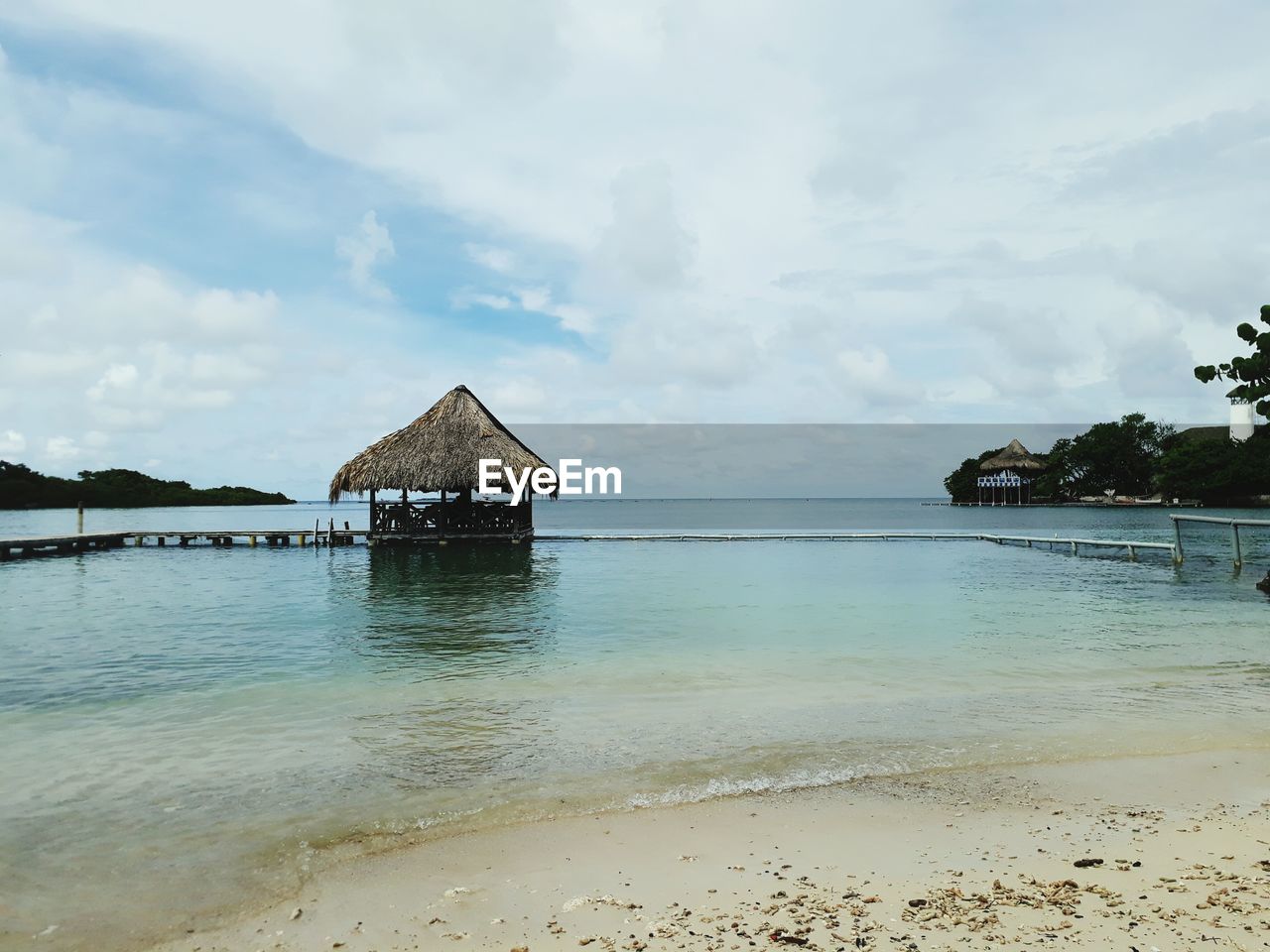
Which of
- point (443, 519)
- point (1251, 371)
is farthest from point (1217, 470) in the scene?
point (443, 519)

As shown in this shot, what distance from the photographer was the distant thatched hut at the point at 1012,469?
3152 inches

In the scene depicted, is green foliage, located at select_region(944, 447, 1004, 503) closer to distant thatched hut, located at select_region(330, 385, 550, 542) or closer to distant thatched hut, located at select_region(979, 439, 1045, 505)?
distant thatched hut, located at select_region(979, 439, 1045, 505)

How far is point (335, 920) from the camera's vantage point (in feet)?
10.8

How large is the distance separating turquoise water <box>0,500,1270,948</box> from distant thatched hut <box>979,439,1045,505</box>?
68.5 meters

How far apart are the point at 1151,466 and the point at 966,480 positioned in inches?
1114

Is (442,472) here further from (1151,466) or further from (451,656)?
(1151,466)

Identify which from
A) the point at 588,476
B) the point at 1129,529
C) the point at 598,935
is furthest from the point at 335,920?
the point at 1129,529

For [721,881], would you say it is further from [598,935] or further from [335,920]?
[335,920]

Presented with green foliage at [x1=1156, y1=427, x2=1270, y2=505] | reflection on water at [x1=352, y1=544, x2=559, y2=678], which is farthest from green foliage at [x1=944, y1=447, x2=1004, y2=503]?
reflection on water at [x1=352, y1=544, x2=559, y2=678]

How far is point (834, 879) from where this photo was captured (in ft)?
11.4

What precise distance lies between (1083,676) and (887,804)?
5046 mm

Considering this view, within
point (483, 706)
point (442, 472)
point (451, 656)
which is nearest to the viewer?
point (483, 706)

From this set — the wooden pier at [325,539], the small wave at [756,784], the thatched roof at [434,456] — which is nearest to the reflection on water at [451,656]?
the small wave at [756,784]

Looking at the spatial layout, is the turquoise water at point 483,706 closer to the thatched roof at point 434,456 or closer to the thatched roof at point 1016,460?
the thatched roof at point 434,456
